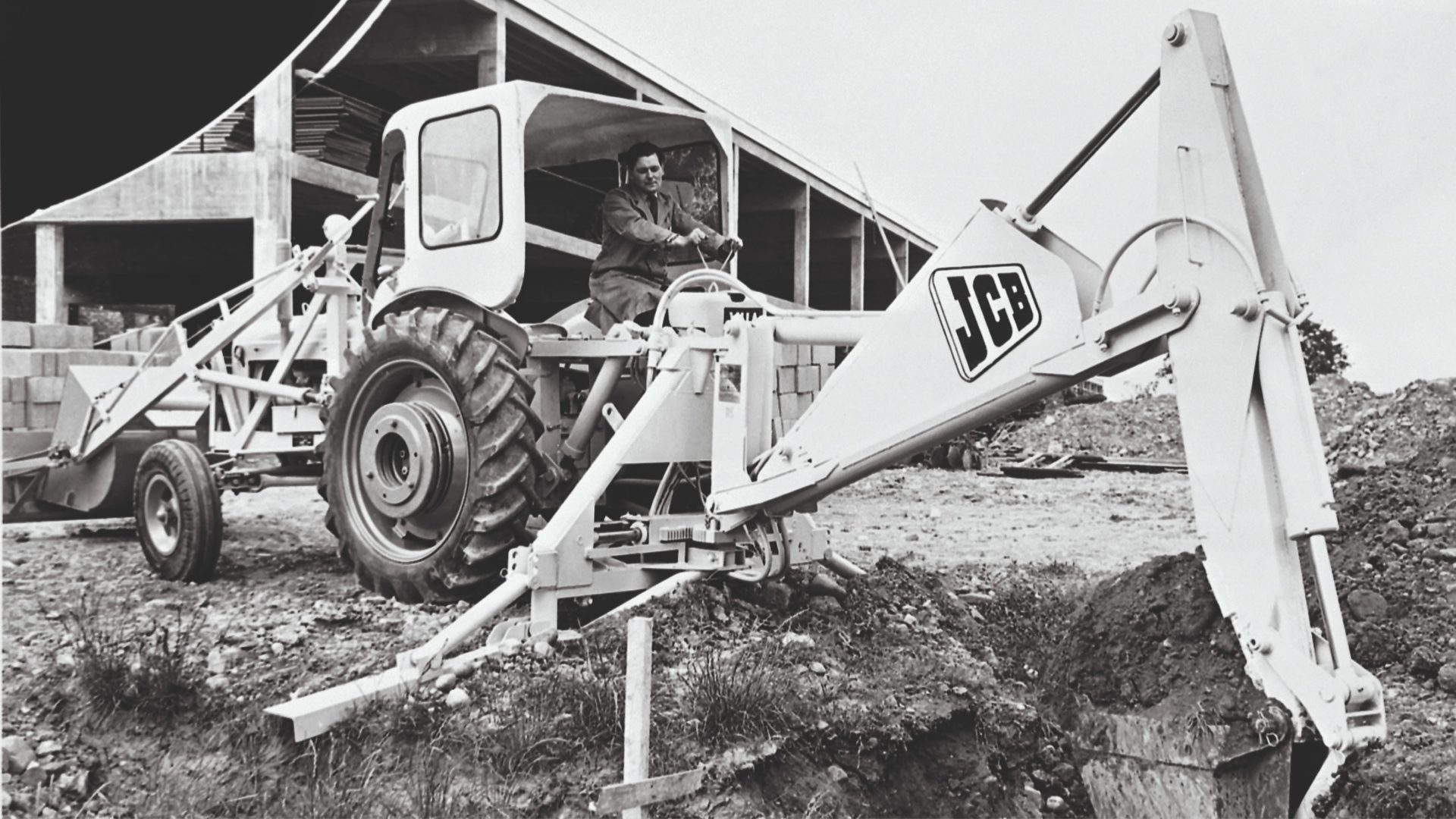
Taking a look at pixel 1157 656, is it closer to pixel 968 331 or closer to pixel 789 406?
pixel 968 331

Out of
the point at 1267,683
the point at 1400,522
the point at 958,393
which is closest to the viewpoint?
the point at 1267,683

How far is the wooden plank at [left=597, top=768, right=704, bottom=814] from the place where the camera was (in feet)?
11.1

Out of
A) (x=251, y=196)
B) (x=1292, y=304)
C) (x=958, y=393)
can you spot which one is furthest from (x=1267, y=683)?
(x=251, y=196)

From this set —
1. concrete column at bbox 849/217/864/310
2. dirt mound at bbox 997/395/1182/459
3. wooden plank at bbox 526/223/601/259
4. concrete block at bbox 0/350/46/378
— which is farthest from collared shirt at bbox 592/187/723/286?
dirt mound at bbox 997/395/1182/459

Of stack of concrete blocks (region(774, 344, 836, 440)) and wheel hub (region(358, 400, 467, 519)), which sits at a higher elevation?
stack of concrete blocks (region(774, 344, 836, 440))

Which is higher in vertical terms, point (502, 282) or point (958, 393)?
point (502, 282)

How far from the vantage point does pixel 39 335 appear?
31.6 ft

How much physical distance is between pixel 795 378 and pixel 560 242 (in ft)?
10.2

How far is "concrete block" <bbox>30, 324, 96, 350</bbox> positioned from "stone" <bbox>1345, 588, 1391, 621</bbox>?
870 centimetres

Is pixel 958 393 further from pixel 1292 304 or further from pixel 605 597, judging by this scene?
pixel 605 597

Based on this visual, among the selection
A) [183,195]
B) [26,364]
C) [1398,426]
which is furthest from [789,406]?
[1398,426]

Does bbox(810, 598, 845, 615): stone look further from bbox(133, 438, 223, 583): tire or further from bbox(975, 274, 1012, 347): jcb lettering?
bbox(133, 438, 223, 583): tire

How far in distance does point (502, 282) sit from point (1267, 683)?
3363mm

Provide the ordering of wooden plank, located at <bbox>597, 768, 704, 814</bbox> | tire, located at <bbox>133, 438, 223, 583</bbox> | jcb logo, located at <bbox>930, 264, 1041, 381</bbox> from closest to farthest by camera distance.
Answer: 1. wooden plank, located at <bbox>597, 768, 704, 814</bbox>
2. jcb logo, located at <bbox>930, 264, 1041, 381</bbox>
3. tire, located at <bbox>133, 438, 223, 583</bbox>
